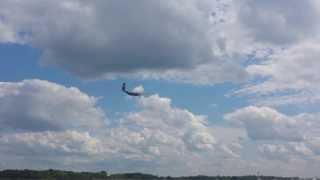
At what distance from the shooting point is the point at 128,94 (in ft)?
395
